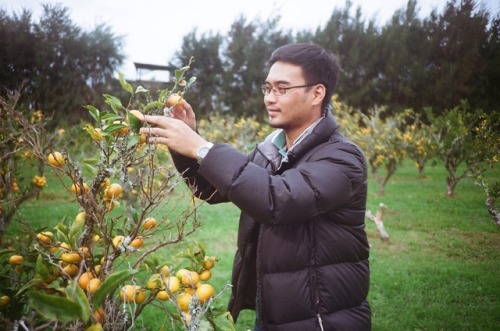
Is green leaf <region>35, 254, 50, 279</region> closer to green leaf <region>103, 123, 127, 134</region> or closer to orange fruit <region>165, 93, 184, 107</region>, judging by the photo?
green leaf <region>103, 123, 127, 134</region>

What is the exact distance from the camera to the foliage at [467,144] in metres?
6.81

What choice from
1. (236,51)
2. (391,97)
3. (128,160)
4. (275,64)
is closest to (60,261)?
(128,160)

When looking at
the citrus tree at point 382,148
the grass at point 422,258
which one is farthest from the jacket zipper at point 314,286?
the citrus tree at point 382,148

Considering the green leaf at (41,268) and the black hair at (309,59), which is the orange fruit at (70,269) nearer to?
the green leaf at (41,268)

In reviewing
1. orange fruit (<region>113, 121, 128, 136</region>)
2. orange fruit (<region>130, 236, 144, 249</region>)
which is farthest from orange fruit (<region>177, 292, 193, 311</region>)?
orange fruit (<region>113, 121, 128, 136</region>)

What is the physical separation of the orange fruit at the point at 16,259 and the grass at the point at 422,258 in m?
→ 1.12

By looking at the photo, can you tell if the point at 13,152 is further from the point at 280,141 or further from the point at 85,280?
the point at 280,141

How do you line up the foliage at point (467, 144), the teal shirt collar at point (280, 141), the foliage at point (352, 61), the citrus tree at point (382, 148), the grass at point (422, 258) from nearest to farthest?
the teal shirt collar at point (280, 141) < the grass at point (422, 258) < the foliage at point (467, 144) < the citrus tree at point (382, 148) < the foliage at point (352, 61)

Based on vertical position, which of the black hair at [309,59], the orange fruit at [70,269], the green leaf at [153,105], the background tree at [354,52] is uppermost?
the background tree at [354,52]

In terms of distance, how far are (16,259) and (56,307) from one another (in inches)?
35.3

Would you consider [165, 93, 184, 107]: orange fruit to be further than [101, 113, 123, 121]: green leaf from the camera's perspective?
Yes

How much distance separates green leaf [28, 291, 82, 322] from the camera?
608 mm

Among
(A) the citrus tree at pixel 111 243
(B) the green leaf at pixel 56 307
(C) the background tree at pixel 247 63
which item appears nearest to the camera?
(B) the green leaf at pixel 56 307

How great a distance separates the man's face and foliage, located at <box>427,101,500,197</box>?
6185mm
